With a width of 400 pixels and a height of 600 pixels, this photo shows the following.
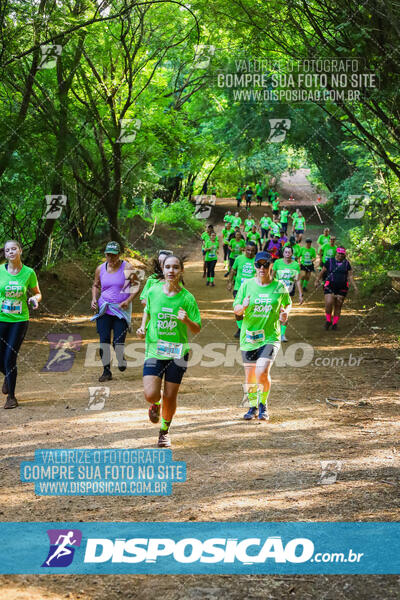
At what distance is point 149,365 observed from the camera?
6598mm

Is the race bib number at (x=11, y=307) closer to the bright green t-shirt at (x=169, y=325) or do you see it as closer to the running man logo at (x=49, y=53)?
the bright green t-shirt at (x=169, y=325)

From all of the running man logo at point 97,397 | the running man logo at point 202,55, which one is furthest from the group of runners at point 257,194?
the running man logo at point 97,397

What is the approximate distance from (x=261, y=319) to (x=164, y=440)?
194 cm

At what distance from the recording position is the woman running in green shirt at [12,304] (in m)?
8.45

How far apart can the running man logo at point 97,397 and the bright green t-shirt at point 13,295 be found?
1.42m

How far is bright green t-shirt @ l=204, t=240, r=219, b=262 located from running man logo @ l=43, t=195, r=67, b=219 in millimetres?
4645

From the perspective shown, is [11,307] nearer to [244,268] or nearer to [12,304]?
[12,304]

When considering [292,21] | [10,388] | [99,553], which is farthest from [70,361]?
[99,553]

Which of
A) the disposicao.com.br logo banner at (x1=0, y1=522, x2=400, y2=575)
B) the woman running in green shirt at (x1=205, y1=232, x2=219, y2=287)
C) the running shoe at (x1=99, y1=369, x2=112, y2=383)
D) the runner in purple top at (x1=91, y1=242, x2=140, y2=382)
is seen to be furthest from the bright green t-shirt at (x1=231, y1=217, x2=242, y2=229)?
the disposicao.com.br logo banner at (x1=0, y1=522, x2=400, y2=575)

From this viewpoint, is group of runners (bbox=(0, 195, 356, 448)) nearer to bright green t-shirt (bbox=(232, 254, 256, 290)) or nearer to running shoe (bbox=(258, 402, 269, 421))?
running shoe (bbox=(258, 402, 269, 421))

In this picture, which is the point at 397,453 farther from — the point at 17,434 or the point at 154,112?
the point at 154,112

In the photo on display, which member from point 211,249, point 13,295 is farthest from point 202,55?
point 13,295

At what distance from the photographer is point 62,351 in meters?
13.9

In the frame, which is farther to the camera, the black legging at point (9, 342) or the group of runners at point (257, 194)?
the group of runners at point (257, 194)
